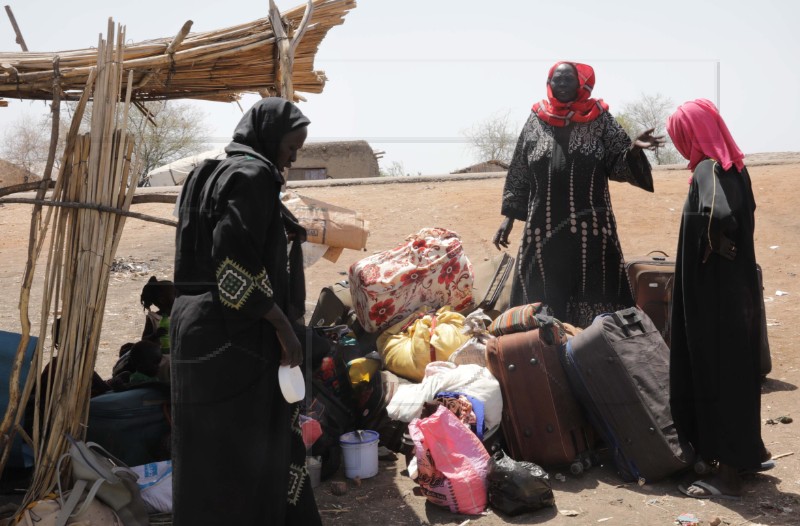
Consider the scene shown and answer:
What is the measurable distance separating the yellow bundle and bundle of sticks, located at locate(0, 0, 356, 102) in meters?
1.70

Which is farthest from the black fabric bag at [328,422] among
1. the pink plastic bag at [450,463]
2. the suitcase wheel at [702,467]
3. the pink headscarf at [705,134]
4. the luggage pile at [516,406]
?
the pink headscarf at [705,134]

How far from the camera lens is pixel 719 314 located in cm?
406

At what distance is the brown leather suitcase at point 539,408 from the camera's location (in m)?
4.40

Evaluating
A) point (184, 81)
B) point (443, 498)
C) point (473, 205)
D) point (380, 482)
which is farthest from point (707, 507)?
point (473, 205)

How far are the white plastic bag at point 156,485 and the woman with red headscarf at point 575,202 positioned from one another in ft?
8.50

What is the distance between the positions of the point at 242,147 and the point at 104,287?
123 cm

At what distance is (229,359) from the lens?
3035 millimetres

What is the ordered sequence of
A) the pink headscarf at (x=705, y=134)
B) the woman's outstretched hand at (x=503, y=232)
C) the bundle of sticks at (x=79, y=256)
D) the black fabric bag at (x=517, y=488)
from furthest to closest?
the woman's outstretched hand at (x=503, y=232), the pink headscarf at (x=705, y=134), the black fabric bag at (x=517, y=488), the bundle of sticks at (x=79, y=256)

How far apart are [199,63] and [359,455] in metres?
2.10

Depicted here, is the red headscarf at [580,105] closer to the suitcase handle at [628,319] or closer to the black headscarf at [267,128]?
the suitcase handle at [628,319]

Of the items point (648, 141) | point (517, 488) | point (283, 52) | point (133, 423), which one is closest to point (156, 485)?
point (133, 423)

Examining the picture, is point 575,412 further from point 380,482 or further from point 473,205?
point 473,205

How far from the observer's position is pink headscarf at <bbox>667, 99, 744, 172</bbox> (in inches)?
160

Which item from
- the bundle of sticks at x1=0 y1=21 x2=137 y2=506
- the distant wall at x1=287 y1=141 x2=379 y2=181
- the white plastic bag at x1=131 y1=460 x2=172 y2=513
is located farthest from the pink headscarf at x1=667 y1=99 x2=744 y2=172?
the distant wall at x1=287 y1=141 x2=379 y2=181
